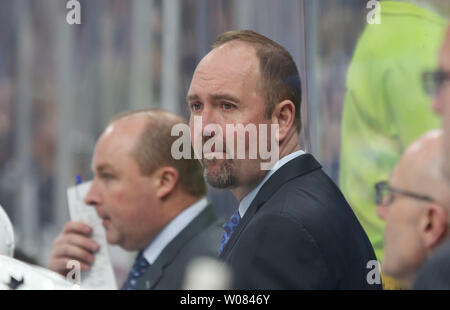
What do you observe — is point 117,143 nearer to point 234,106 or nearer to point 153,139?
point 153,139

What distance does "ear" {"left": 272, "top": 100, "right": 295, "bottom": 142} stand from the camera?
1433 millimetres

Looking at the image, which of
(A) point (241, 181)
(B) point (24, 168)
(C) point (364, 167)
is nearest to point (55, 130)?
(B) point (24, 168)

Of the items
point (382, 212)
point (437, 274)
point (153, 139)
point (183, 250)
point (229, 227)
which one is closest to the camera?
point (437, 274)

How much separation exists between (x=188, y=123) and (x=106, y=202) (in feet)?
0.90

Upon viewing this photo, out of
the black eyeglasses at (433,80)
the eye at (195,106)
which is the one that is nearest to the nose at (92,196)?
the eye at (195,106)

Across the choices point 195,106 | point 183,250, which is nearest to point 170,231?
point 183,250

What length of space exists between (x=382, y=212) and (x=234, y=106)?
30 centimetres

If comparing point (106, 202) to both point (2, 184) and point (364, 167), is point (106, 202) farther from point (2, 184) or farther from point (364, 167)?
point (364, 167)

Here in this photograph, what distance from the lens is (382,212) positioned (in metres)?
1.34

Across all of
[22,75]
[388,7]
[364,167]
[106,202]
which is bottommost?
[106,202]

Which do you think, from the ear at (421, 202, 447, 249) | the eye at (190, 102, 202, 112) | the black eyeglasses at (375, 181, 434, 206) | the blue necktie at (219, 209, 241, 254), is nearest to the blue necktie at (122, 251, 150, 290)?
the blue necktie at (219, 209, 241, 254)

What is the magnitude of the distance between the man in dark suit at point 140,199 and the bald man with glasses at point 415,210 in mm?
463

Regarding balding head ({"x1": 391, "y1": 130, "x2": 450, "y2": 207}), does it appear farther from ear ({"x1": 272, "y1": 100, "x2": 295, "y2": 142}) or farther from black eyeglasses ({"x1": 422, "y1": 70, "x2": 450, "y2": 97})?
ear ({"x1": 272, "y1": 100, "x2": 295, "y2": 142})

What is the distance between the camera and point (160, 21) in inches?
65.9
